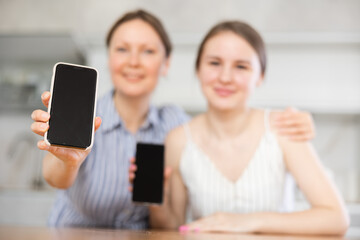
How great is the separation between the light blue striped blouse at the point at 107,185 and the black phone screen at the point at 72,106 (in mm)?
523

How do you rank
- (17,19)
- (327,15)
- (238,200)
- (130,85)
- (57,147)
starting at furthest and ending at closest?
1. (17,19)
2. (327,15)
3. (130,85)
4. (238,200)
5. (57,147)

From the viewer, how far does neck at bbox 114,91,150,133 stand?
1212 mm

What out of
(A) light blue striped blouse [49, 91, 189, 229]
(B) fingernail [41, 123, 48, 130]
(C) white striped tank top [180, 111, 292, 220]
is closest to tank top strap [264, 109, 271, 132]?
(C) white striped tank top [180, 111, 292, 220]

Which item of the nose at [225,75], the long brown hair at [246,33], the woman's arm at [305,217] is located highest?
the long brown hair at [246,33]

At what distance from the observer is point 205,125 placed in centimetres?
119

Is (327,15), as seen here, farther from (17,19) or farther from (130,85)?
(17,19)

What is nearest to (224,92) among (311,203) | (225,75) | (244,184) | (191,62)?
(225,75)

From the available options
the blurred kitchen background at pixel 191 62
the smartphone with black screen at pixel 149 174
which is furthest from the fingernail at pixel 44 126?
the blurred kitchen background at pixel 191 62

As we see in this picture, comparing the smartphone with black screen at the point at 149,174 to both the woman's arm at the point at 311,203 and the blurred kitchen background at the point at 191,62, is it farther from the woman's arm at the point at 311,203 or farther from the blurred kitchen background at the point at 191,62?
the blurred kitchen background at the point at 191,62

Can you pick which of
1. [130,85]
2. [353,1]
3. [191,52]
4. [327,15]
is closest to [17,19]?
[191,52]

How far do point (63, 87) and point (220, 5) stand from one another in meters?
2.09

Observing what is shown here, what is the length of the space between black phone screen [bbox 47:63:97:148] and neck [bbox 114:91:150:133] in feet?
1.99

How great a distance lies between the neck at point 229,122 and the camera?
3.74 ft

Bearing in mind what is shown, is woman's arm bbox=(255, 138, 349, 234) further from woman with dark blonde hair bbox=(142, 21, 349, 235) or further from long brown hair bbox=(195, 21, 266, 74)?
long brown hair bbox=(195, 21, 266, 74)
